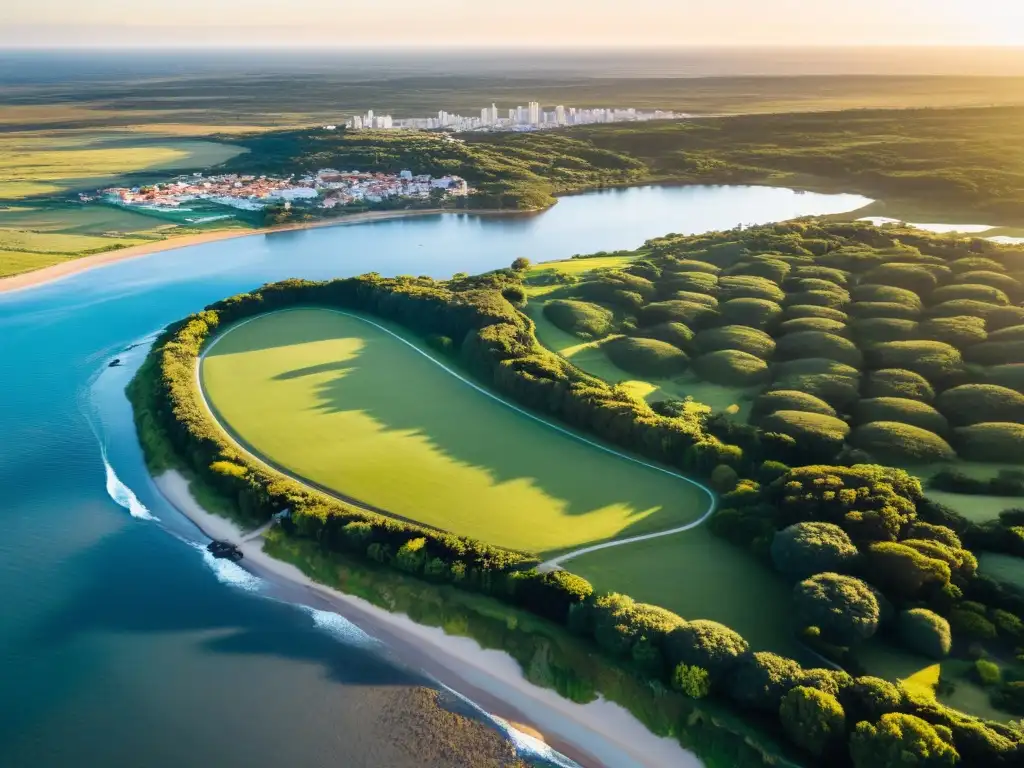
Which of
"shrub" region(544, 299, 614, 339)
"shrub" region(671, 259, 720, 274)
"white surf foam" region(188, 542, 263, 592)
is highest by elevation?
"shrub" region(671, 259, 720, 274)

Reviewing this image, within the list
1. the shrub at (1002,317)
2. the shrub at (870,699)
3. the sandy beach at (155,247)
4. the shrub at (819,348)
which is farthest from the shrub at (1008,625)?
the sandy beach at (155,247)

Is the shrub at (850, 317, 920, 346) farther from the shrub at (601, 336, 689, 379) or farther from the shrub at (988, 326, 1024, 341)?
the shrub at (601, 336, 689, 379)

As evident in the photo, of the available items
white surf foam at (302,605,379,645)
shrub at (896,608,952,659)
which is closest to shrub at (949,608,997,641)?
shrub at (896,608,952,659)

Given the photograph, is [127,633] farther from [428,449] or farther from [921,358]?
[921,358]

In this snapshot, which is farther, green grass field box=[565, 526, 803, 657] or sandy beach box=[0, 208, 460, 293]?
sandy beach box=[0, 208, 460, 293]

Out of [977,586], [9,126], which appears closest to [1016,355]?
[977,586]

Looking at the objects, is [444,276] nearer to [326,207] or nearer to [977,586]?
[326,207]
